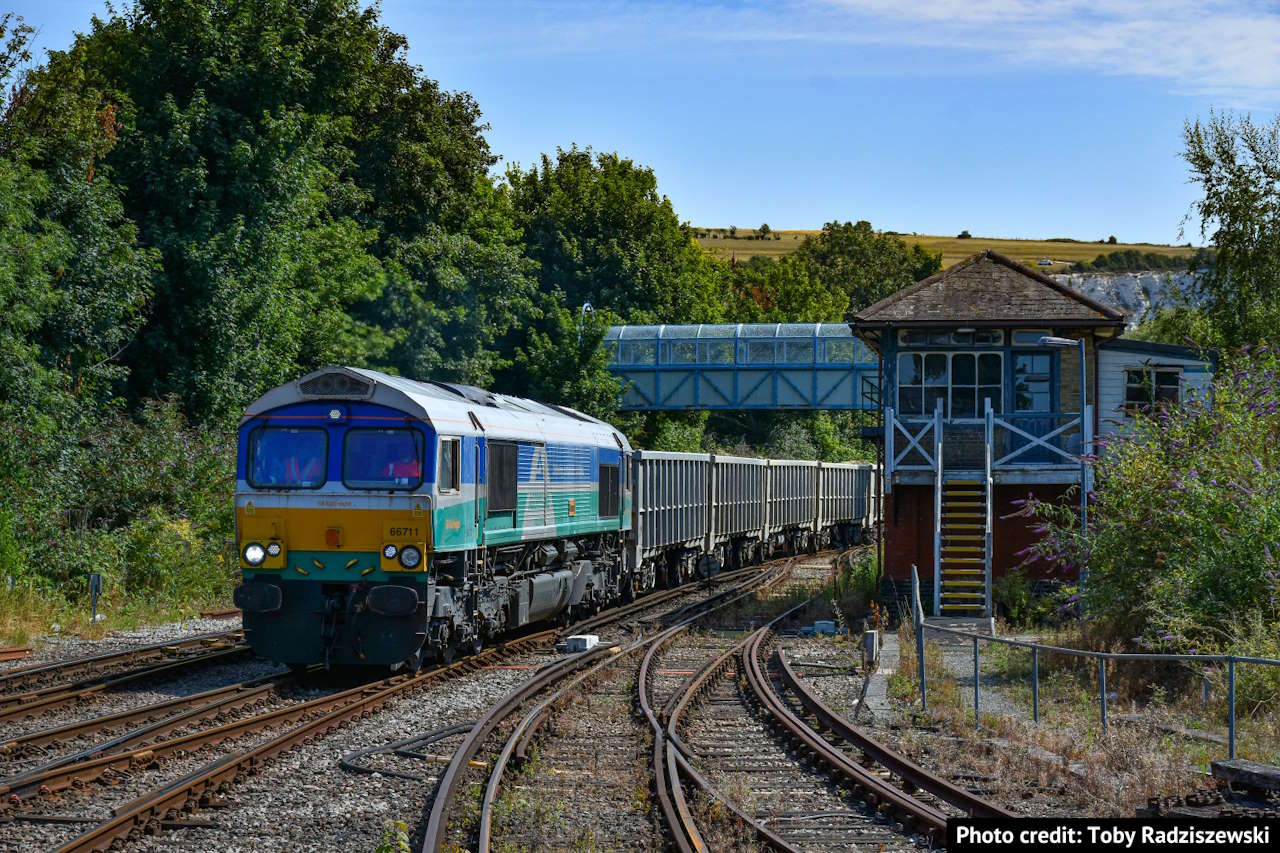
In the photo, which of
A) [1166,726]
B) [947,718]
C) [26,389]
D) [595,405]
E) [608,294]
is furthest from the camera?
[608,294]

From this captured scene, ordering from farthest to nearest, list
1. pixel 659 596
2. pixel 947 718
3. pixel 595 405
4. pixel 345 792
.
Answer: pixel 595 405, pixel 659 596, pixel 947 718, pixel 345 792

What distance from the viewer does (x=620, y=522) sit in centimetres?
2425

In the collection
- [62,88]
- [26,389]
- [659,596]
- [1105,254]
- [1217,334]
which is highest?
[1105,254]

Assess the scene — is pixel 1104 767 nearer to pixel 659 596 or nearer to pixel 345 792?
pixel 345 792

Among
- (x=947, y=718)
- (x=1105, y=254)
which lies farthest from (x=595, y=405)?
(x=1105, y=254)

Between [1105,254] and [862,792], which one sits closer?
[862,792]

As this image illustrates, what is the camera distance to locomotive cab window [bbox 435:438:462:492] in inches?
601

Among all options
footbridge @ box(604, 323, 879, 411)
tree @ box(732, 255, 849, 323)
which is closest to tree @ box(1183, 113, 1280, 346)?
footbridge @ box(604, 323, 879, 411)

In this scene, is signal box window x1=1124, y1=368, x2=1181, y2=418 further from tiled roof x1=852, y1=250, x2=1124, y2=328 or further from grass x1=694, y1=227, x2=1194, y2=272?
grass x1=694, y1=227, x2=1194, y2=272

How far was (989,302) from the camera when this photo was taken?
79.7ft

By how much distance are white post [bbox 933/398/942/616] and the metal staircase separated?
50 mm

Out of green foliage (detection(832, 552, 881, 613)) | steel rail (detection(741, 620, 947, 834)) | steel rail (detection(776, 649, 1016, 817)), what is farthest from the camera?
green foliage (detection(832, 552, 881, 613))

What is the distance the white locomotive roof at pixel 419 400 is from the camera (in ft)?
50.1

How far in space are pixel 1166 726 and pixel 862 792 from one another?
11.5 feet
